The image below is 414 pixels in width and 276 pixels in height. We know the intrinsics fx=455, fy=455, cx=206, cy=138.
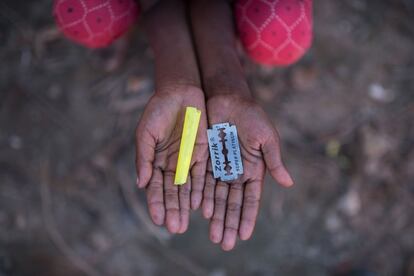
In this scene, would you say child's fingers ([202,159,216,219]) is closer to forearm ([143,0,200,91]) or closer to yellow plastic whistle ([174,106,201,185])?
yellow plastic whistle ([174,106,201,185])

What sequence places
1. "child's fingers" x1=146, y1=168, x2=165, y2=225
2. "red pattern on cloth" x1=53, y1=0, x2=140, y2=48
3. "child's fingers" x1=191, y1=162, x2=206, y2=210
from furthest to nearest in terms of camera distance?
"red pattern on cloth" x1=53, y1=0, x2=140, y2=48 < "child's fingers" x1=191, y1=162, x2=206, y2=210 < "child's fingers" x1=146, y1=168, x2=165, y2=225

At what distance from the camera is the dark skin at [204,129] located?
2646 mm

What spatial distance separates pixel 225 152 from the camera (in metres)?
2.87

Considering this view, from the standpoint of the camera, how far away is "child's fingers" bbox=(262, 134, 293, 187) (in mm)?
2699

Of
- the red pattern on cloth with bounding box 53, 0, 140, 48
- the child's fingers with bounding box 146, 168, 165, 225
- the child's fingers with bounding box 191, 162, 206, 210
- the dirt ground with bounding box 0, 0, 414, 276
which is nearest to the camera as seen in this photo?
the child's fingers with bounding box 146, 168, 165, 225

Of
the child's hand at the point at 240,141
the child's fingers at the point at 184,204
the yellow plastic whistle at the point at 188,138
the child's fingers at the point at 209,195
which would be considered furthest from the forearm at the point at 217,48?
the child's fingers at the point at 184,204

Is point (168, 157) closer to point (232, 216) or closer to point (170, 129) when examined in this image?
point (170, 129)

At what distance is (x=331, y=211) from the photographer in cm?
390

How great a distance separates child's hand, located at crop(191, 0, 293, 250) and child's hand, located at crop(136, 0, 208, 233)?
0.29 feet

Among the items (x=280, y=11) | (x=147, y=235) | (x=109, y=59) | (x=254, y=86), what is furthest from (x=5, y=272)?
(x=280, y=11)

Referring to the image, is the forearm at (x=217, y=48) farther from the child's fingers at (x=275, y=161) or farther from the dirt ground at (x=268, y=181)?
the dirt ground at (x=268, y=181)

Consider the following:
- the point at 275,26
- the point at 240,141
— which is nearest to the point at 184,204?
the point at 240,141

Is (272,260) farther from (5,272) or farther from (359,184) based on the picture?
(5,272)

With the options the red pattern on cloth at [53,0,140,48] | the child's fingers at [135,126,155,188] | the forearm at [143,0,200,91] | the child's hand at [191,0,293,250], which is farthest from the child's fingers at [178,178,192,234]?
the red pattern on cloth at [53,0,140,48]
